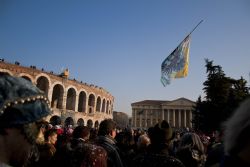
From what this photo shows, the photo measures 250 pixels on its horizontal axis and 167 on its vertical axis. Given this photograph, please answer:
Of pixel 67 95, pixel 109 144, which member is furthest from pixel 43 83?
pixel 109 144

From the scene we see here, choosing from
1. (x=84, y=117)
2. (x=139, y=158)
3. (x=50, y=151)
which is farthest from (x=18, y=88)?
(x=84, y=117)

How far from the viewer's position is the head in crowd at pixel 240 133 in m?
1.22

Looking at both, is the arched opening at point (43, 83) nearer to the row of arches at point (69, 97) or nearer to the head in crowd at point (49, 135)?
the row of arches at point (69, 97)

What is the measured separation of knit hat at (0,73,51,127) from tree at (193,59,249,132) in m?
33.1

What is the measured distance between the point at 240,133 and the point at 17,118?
3.82 feet

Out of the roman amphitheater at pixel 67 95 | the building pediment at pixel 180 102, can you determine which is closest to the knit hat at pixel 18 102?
the roman amphitheater at pixel 67 95

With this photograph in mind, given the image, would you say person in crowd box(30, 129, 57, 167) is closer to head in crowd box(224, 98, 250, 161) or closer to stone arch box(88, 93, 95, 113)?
head in crowd box(224, 98, 250, 161)

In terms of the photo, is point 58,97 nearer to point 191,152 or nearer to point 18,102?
point 191,152

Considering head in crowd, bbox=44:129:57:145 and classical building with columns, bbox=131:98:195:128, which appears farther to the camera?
classical building with columns, bbox=131:98:195:128

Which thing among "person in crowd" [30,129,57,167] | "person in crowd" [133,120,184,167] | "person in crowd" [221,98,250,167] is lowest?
"person in crowd" [30,129,57,167]

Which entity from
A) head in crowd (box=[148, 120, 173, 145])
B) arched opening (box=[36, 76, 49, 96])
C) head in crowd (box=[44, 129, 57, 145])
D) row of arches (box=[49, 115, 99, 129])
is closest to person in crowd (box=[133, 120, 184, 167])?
head in crowd (box=[148, 120, 173, 145])

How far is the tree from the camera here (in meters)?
33.3

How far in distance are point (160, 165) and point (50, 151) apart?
267 centimetres

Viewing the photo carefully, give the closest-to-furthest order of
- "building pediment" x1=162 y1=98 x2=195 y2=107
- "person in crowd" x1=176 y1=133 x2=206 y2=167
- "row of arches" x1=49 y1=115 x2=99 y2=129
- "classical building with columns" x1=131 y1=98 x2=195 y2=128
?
1. "person in crowd" x1=176 y1=133 x2=206 y2=167
2. "row of arches" x1=49 y1=115 x2=99 y2=129
3. "classical building with columns" x1=131 y1=98 x2=195 y2=128
4. "building pediment" x1=162 y1=98 x2=195 y2=107
